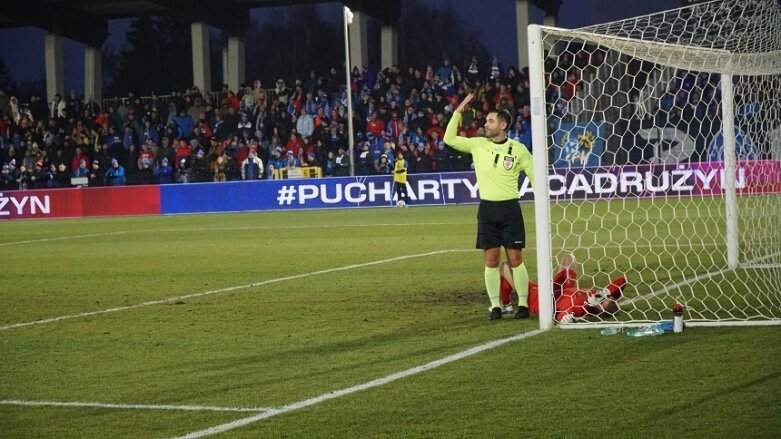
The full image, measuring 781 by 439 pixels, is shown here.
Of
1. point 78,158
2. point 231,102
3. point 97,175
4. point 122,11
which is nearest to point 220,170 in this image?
point 97,175

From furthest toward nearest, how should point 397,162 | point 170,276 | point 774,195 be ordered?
point 397,162 < point 170,276 < point 774,195

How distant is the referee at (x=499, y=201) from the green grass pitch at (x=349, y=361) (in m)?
0.38

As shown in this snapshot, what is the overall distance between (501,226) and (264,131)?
2900 centimetres

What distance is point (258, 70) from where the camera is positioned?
7094cm

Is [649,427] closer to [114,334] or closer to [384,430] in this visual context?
[384,430]

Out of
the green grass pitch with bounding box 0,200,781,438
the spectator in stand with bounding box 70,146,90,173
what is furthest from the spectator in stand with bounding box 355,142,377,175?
the green grass pitch with bounding box 0,200,781,438

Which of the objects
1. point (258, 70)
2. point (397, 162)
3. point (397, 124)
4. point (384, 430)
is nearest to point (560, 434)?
point (384, 430)

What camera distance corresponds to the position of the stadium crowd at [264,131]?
33.9m

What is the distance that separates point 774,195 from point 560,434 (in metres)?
8.17

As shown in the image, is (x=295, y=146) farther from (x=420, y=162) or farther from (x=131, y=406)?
(x=131, y=406)

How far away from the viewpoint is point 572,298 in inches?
352

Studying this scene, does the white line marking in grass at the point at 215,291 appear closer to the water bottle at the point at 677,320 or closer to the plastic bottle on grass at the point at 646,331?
the plastic bottle on grass at the point at 646,331

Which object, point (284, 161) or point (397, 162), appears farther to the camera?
point (284, 161)

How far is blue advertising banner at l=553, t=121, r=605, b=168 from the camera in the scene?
18.5m
